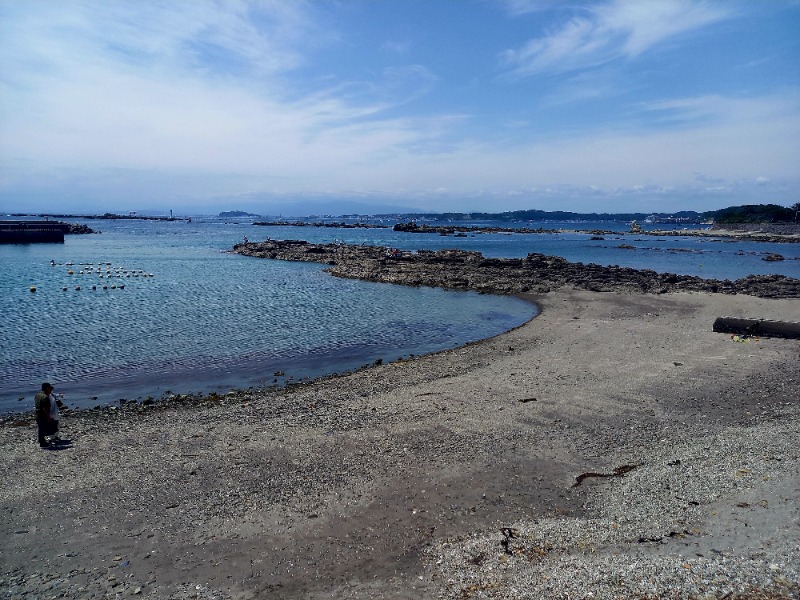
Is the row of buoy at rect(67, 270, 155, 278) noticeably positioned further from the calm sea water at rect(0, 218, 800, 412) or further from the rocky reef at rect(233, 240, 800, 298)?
the rocky reef at rect(233, 240, 800, 298)

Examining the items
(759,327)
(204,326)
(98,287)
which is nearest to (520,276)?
(759,327)

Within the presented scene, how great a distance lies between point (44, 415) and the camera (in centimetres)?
1257

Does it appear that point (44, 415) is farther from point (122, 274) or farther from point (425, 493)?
point (122, 274)

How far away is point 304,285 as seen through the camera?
1731 inches

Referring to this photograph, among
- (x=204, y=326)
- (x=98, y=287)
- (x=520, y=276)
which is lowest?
(x=204, y=326)

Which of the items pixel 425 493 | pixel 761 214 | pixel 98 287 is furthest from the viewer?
pixel 761 214

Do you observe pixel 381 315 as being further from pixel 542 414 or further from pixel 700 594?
pixel 700 594

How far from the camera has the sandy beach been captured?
7.81 meters

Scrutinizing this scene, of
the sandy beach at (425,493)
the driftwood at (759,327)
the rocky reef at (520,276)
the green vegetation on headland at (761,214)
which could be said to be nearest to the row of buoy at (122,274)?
the rocky reef at (520,276)

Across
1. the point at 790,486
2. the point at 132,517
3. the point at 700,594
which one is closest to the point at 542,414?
the point at 790,486

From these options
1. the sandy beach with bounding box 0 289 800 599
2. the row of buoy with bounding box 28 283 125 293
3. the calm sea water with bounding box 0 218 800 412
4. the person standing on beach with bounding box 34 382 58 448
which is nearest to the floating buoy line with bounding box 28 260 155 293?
the row of buoy with bounding box 28 283 125 293

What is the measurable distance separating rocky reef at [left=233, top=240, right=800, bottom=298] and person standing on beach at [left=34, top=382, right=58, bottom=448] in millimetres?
31972

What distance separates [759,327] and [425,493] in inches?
805

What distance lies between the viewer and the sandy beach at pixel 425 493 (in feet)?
25.6
